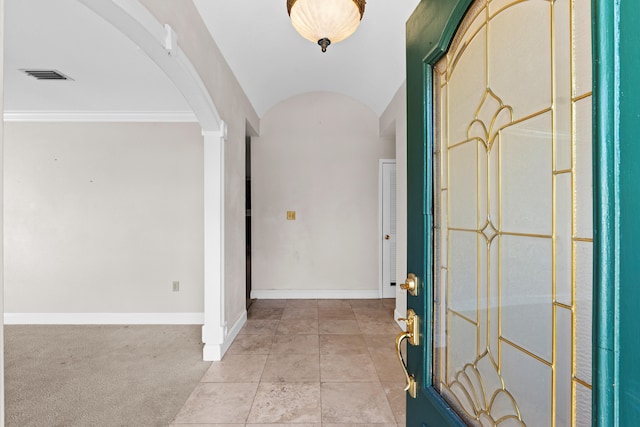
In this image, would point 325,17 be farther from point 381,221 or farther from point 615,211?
point 381,221

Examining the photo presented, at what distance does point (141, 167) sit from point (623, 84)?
414 centimetres

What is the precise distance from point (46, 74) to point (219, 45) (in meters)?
1.58

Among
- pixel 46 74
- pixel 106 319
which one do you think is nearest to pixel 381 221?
pixel 106 319

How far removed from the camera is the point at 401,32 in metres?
2.67

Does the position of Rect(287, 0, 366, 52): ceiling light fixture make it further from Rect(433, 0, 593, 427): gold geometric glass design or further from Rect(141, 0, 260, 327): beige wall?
Rect(433, 0, 593, 427): gold geometric glass design

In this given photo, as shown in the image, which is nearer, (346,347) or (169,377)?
(169,377)

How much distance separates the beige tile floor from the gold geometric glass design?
135cm

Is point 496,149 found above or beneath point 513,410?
above

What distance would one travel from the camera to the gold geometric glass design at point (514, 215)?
52 centimetres

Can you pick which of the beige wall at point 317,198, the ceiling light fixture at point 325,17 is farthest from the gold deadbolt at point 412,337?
the beige wall at point 317,198

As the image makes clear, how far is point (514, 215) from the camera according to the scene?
0.67 m

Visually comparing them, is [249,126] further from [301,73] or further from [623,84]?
[623,84]

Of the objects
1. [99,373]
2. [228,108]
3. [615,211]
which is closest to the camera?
[615,211]

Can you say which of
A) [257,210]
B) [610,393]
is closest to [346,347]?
[257,210]
